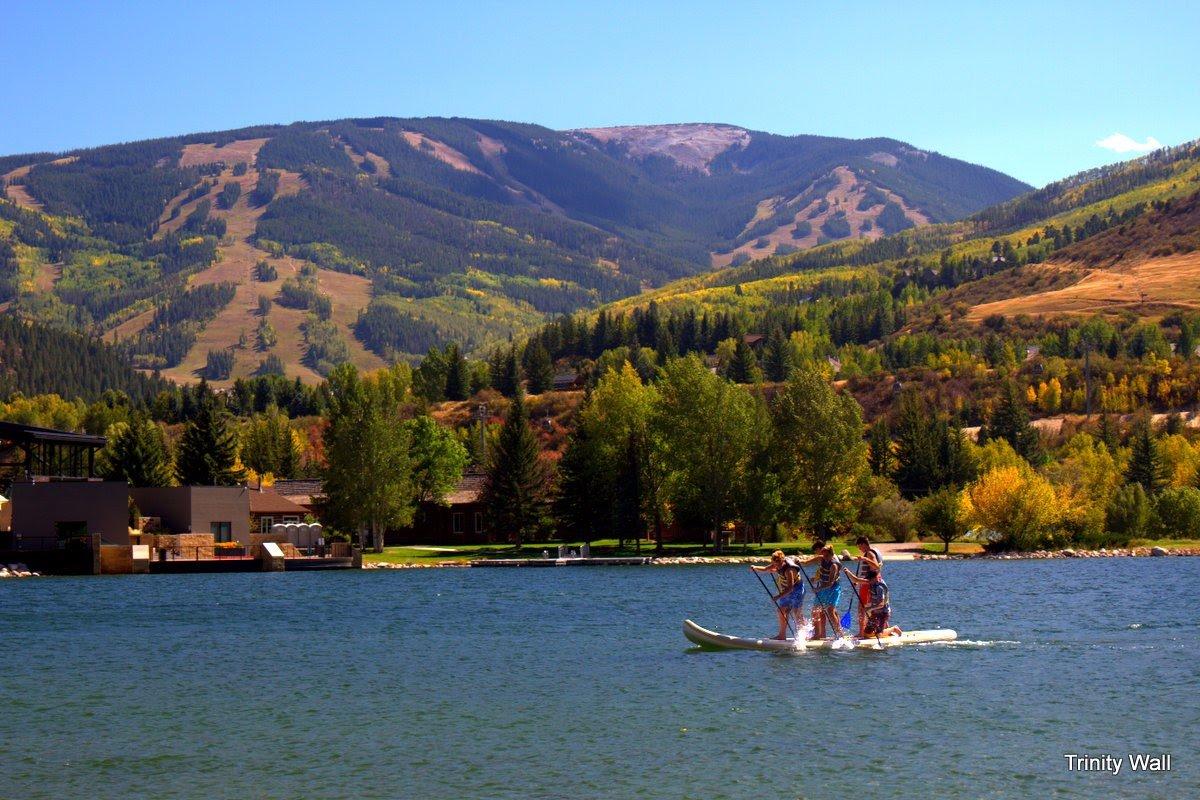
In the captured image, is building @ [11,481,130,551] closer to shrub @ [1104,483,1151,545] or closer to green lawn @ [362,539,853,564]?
green lawn @ [362,539,853,564]

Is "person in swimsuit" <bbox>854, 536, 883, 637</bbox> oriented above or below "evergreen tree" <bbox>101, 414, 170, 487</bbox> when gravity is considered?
below

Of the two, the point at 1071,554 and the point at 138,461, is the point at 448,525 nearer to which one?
the point at 138,461

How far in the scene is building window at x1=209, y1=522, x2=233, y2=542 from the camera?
95688mm

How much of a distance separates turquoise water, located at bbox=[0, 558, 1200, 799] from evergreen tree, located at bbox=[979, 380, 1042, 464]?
87629 mm

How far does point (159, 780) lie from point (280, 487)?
9718 centimetres

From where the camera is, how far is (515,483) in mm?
102312

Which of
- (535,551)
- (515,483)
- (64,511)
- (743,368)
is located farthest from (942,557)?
(743,368)

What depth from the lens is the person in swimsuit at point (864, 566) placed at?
131 ft

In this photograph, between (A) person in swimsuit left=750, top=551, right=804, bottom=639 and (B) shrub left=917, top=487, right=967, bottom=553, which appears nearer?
(A) person in swimsuit left=750, top=551, right=804, bottom=639

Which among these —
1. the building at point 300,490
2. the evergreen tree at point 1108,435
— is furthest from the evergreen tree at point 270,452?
the evergreen tree at point 1108,435

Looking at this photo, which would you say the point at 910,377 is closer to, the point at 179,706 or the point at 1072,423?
the point at 1072,423

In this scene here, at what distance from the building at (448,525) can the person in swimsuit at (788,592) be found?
238 ft

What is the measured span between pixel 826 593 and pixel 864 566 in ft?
4.43

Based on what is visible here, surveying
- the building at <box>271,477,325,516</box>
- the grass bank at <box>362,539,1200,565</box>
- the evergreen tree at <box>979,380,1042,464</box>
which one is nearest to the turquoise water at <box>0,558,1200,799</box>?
the grass bank at <box>362,539,1200,565</box>
